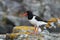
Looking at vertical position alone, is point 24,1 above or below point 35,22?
above

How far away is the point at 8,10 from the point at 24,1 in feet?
6.95

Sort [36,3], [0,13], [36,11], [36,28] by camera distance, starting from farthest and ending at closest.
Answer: [36,3]
[36,11]
[0,13]
[36,28]

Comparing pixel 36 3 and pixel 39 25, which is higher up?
pixel 36 3

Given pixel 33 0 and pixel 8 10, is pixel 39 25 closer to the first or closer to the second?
pixel 8 10

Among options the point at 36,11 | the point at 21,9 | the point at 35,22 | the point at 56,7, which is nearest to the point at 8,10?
the point at 21,9

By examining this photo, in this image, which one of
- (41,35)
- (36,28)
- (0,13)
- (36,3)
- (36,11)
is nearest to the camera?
(41,35)

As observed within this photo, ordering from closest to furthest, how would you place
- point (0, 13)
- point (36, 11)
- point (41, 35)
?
point (41, 35)
point (0, 13)
point (36, 11)

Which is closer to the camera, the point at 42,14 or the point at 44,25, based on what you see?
the point at 44,25

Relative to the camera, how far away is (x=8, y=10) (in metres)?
18.0

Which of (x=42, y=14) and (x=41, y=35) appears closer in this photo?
(x=41, y=35)

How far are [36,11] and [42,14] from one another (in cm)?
70

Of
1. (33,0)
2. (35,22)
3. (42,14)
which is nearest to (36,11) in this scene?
(42,14)

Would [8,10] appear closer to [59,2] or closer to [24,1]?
[24,1]

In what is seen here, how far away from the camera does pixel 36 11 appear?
17969 millimetres
